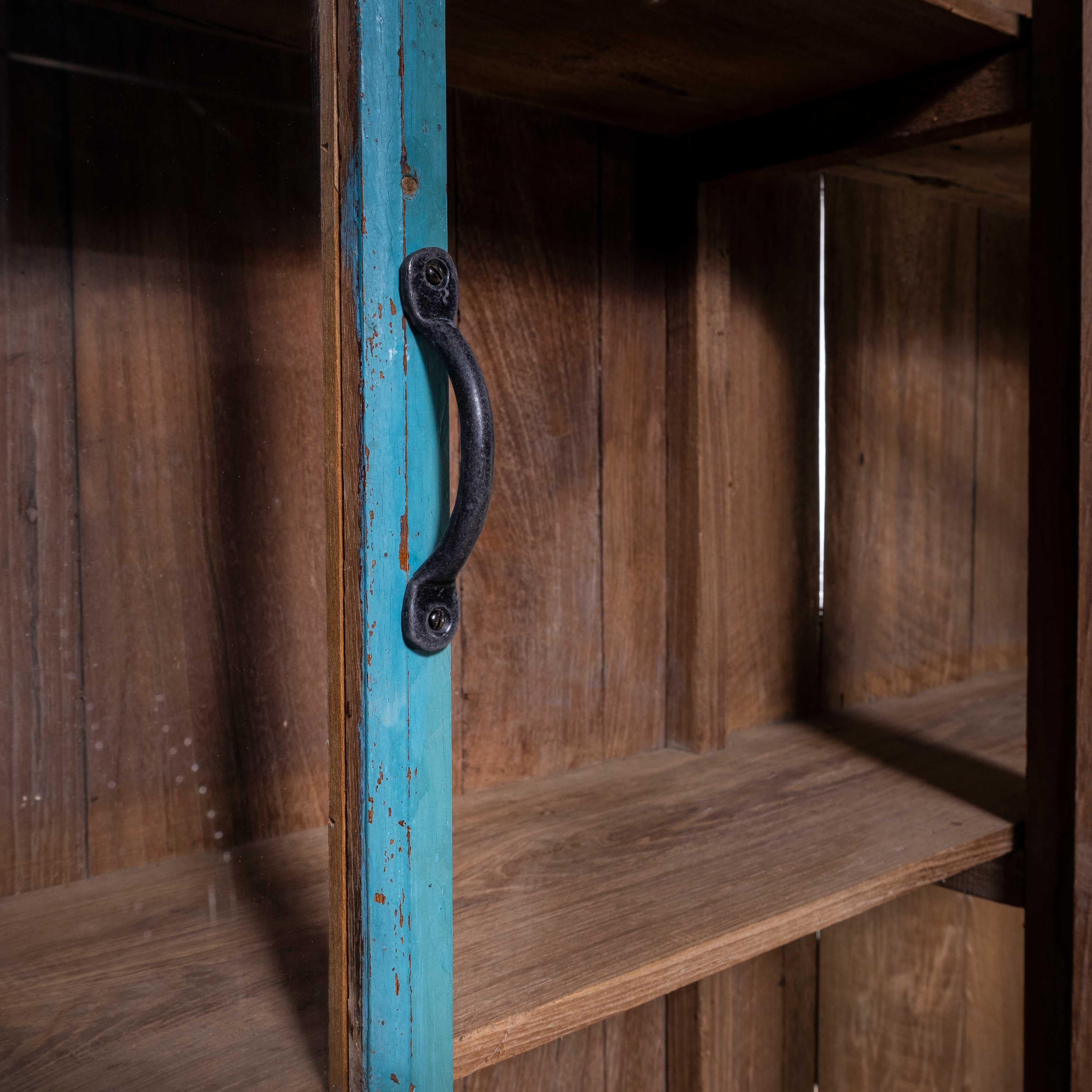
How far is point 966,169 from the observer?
121 centimetres

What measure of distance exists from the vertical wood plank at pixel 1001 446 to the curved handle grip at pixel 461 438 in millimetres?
1126

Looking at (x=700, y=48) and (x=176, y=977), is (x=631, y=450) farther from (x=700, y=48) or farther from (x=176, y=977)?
(x=176, y=977)

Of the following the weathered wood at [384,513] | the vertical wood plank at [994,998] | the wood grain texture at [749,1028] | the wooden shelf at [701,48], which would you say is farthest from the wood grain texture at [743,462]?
the weathered wood at [384,513]

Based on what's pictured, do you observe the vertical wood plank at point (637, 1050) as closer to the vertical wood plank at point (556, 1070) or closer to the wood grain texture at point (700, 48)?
the vertical wood plank at point (556, 1070)

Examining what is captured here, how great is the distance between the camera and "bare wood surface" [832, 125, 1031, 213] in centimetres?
110

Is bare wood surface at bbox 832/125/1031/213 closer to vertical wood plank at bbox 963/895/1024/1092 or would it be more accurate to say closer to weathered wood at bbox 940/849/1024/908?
weathered wood at bbox 940/849/1024/908

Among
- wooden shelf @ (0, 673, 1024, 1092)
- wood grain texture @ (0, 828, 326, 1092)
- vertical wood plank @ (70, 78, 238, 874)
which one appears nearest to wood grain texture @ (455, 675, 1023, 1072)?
wooden shelf @ (0, 673, 1024, 1092)

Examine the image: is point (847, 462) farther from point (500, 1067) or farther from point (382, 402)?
point (382, 402)

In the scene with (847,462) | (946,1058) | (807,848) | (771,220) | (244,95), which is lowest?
(946,1058)

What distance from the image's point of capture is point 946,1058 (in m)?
1.31

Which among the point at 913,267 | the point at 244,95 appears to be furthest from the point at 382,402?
the point at 913,267

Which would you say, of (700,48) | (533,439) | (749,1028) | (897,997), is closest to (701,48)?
(700,48)

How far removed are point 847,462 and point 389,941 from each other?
0.93 m

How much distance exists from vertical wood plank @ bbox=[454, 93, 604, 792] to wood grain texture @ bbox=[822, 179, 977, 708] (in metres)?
0.36
